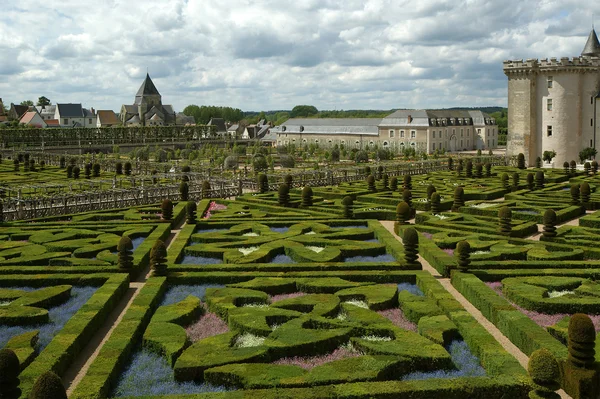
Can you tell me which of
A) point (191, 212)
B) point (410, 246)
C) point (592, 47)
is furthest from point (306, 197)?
point (592, 47)

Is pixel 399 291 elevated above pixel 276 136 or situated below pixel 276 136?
below

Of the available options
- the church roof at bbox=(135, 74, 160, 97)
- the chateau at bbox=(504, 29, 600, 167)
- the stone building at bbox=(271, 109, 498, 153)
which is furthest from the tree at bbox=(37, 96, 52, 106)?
the chateau at bbox=(504, 29, 600, 167)

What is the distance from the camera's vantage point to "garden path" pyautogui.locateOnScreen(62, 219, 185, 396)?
9.58 meters

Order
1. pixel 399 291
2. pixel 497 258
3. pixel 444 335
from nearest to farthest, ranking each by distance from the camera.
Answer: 1. pixel 444 335
2. pixel 399 291
3. pixel 497 258

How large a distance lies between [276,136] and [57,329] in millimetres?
85760

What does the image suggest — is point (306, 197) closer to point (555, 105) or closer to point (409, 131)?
point (555, 105)

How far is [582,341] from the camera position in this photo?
8703 mm

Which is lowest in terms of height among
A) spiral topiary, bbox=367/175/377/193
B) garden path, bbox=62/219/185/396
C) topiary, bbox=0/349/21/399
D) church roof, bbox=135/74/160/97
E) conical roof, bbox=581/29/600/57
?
garden path, bbox=62/219/185/396

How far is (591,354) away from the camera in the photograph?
8.79 metres

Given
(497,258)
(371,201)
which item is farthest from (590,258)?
(371,201)

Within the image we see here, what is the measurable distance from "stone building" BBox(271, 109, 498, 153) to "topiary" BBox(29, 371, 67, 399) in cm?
6481

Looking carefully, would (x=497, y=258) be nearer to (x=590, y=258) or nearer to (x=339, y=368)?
(x=590, y=258)

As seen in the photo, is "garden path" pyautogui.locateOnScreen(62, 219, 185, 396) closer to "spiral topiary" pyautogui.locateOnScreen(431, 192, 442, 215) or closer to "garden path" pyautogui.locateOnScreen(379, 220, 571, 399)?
"garden path" pyautogui.locateOnScreen(379, 220, 571, 399)

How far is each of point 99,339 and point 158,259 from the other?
344 cm
